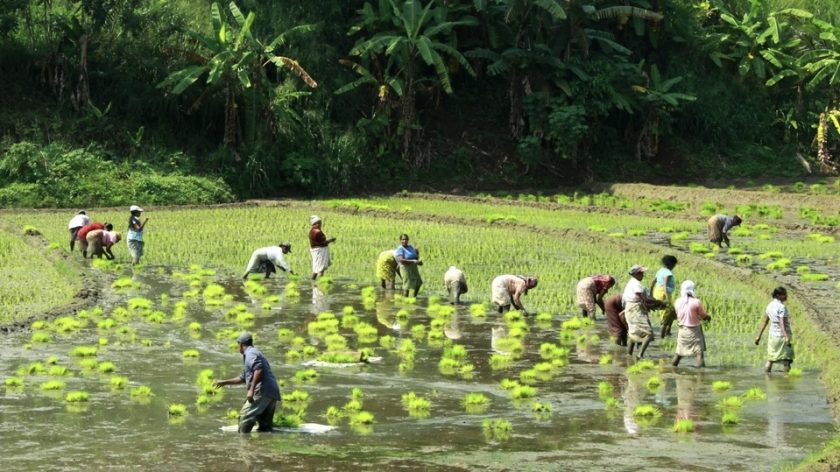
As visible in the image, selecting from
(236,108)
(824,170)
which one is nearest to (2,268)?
(236,108)

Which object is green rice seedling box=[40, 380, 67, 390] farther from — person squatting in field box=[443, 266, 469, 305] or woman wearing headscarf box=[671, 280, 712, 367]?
person squatting in field box=[443, 266, 469, 305]

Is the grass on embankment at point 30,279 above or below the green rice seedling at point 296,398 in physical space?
above

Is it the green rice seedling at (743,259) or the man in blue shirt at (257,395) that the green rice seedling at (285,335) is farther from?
the green rice seedling at (743,259)

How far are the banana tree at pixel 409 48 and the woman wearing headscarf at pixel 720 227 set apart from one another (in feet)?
43.4

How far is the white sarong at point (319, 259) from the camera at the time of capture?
2511 centimetres

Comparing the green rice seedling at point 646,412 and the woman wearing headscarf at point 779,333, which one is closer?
the green rice seedling at point 646,412

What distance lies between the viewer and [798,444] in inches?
520

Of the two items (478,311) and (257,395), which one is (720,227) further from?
(257,395)

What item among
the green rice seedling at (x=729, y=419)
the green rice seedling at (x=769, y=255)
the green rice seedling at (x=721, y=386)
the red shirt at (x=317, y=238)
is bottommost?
the green rice seedling at (x=729, y=419)

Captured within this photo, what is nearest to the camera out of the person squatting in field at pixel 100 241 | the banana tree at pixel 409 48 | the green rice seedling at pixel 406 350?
the green rice seedling at pixel 406 350

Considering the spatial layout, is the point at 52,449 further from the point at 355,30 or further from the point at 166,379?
the point at 355,30

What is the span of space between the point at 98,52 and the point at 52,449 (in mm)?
30681

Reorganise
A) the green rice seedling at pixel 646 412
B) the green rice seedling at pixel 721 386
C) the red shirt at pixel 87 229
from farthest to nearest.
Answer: the red shirt at pixel 87 229 → the green rice seedling at pixel 721 386 → the green rice seedling at pixel 646 412

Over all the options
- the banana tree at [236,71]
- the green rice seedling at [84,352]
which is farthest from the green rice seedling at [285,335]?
the banana tree at [236,71]
